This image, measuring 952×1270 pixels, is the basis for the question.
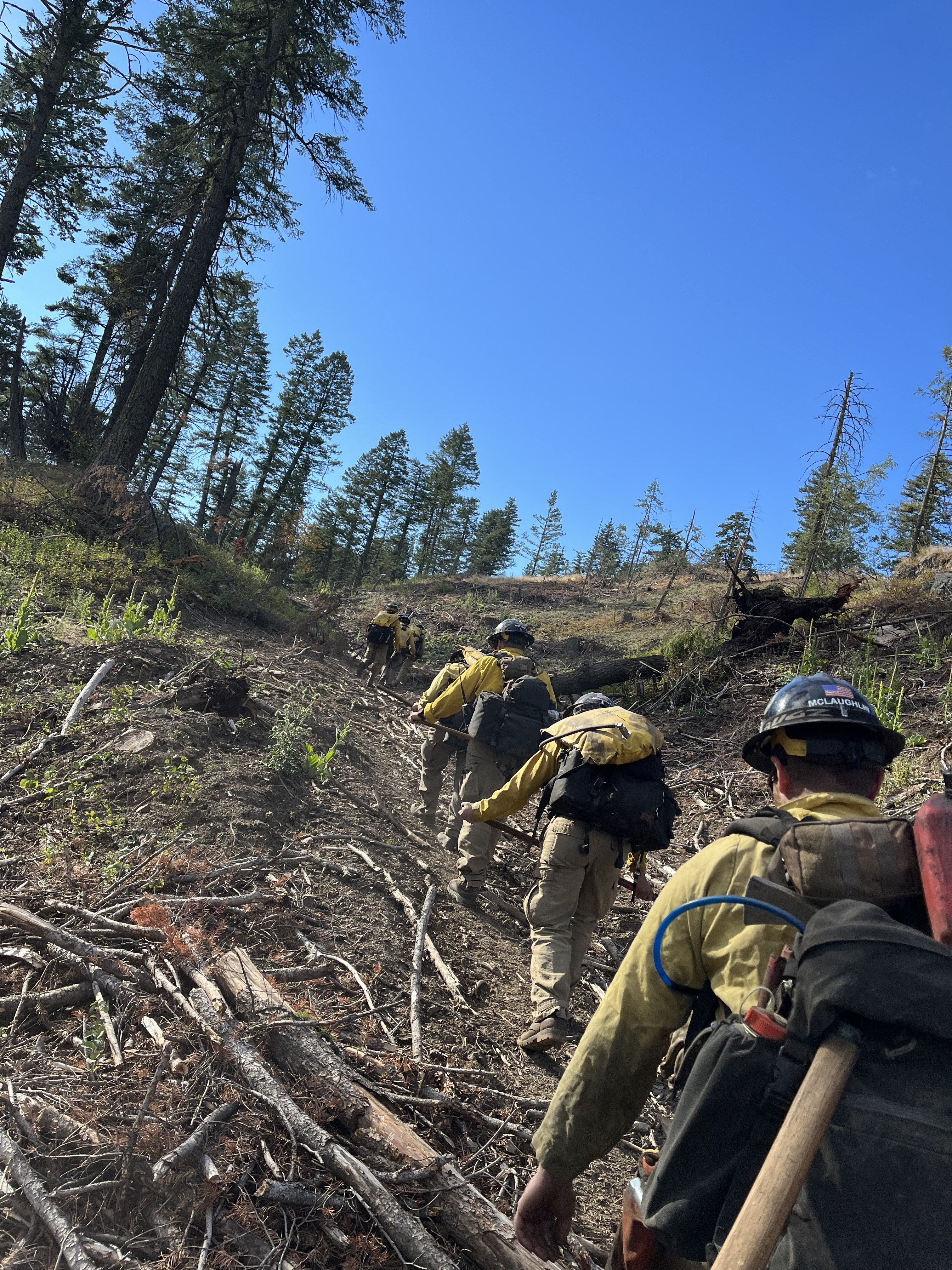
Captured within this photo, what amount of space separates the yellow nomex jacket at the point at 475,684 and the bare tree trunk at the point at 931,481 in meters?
23.7

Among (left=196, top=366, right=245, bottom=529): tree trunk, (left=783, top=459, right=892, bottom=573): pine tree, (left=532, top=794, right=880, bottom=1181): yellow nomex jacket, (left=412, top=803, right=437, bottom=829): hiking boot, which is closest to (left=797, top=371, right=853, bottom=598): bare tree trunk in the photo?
(left=783, top=459, right=892, bottom=573): pine tree

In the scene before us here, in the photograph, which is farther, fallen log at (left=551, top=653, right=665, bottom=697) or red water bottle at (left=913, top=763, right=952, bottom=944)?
fallen log at (left=551, top=653, right=665, bottom=697)

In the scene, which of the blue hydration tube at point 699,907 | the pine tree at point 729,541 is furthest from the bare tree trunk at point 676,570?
the blue hydration tube at point 699,907

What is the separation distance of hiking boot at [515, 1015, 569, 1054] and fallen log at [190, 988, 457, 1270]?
1647 mm

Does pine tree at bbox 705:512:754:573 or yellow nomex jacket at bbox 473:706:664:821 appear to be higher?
pine tree at bbox 705:512:754:573

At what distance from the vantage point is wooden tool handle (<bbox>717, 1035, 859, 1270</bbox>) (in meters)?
1.16

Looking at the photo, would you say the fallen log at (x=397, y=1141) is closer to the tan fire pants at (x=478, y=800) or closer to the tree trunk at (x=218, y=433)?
the tan fire pants at (x=478, y=800)

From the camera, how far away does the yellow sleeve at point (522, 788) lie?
486cm

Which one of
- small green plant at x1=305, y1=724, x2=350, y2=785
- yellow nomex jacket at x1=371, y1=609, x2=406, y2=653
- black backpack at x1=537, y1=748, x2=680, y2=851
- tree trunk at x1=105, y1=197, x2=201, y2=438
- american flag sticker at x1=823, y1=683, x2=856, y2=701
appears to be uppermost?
tree trunk at x1=105, y1=197, x2=201, y2=438

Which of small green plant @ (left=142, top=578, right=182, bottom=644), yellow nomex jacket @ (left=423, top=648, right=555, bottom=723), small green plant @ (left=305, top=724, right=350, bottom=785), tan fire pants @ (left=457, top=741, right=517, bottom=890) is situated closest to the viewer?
tan fire pants @ (left=457, top=741, right=517, bottom=890)

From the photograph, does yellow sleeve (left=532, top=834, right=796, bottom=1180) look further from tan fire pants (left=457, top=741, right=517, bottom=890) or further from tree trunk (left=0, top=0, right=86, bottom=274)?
tree trunk (left=0, top=0, right=86, bottom=274)

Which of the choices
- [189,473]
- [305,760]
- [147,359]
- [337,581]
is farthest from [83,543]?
[337,581]

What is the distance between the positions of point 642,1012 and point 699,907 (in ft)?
1.22

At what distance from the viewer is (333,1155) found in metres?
2.38
